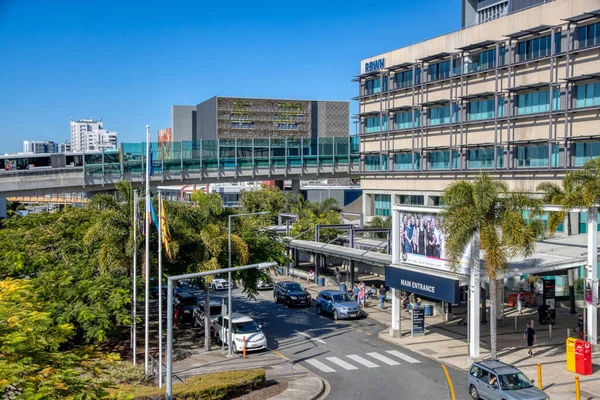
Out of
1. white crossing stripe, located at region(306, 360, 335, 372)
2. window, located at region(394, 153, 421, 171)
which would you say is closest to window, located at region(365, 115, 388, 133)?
window, located at region(394, 153, 421, 171)

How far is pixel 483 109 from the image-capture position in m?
63.6

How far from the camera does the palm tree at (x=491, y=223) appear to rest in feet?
91.6

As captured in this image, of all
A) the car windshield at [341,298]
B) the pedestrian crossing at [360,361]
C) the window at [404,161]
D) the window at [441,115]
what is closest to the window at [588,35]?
the window at [441,115]

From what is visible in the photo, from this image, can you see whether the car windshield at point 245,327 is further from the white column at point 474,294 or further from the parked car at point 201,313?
the white column at point 474,294

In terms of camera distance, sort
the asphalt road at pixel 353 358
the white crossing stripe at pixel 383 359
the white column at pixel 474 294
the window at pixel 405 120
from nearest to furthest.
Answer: the asphalt road at pixel 353 358
the white column at pixel 474 294
the white crossing stripe at pixel 383 359
the window at pixel 405 120

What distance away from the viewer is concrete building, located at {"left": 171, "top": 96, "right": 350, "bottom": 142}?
545 ft

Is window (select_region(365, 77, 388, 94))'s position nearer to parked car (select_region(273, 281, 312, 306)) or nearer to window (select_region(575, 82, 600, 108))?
window (select_region(575, 82, 600, 108))

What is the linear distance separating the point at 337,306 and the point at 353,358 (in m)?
9.63

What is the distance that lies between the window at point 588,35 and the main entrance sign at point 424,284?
29806mm

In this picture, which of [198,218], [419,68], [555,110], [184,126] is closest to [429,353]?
[198,218]

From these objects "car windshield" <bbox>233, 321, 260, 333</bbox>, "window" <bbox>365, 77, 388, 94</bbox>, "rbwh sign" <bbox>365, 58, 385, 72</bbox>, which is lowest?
"car windshield" <bbox>233, 321, 260, 333</bbox>

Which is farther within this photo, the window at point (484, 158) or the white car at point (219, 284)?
the window at point (484, 158)

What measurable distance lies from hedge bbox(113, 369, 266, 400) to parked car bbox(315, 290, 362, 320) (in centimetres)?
1512

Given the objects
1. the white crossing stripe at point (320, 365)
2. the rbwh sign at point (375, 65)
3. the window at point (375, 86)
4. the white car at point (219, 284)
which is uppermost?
the rbwh sign at point (375, 65)
